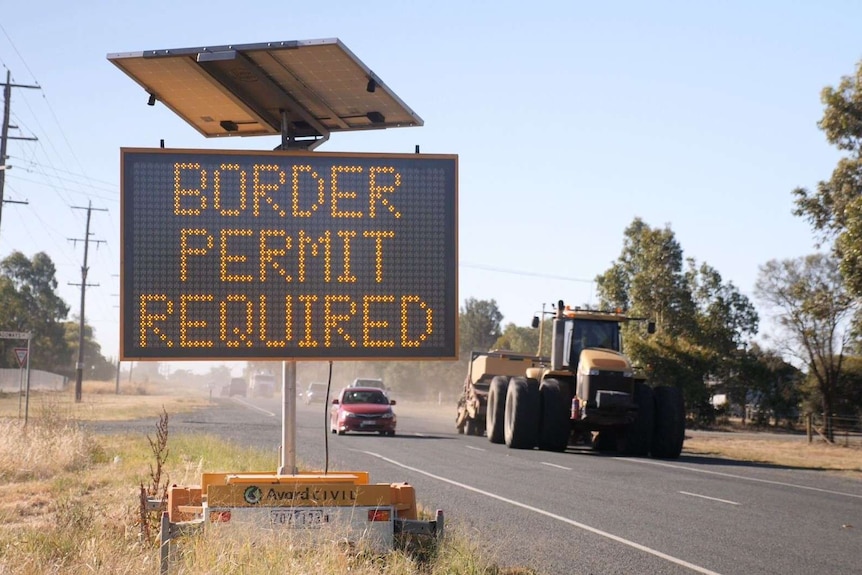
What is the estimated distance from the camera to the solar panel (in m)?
8.31

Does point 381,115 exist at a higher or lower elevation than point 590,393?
higher

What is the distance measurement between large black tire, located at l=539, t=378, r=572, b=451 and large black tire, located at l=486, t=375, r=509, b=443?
2.48 m

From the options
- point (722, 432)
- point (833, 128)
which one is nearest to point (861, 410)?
point (722, 432)

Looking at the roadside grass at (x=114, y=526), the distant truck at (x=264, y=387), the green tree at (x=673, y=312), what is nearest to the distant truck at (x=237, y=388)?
the distant truck at (x=264, y=387)

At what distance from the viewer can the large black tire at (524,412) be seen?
27781 millimetres


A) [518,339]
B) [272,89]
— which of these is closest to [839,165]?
[272,89]

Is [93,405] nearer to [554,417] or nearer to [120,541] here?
[554,417]

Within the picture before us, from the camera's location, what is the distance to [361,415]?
35.0 meters

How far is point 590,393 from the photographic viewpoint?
26938mm

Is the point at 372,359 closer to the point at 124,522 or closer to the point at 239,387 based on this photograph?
the point at 124,522

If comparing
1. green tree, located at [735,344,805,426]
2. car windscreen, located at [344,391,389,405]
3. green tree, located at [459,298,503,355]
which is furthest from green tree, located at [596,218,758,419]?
green tree, located at [459,298,503,355]

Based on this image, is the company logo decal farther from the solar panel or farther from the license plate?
the solar panel

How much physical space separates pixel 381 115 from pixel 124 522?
4.82 meters

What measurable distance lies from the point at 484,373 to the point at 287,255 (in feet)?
90.4
